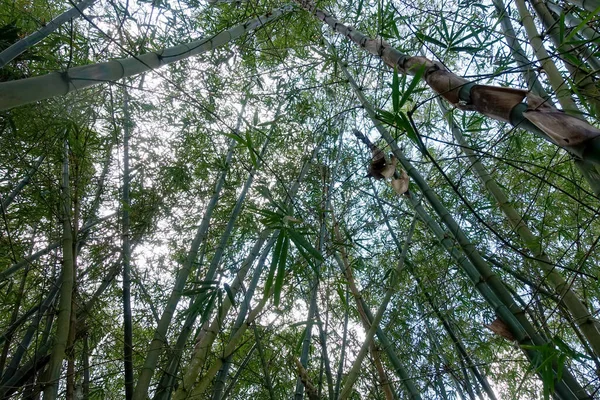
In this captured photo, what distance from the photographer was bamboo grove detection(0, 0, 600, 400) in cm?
162

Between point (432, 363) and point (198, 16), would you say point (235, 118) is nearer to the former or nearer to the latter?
point (198, 16)

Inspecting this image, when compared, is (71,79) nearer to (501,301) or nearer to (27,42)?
(27,42)

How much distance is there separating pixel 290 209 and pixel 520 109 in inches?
47.3

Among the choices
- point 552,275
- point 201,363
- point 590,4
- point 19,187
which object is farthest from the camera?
point 19,187

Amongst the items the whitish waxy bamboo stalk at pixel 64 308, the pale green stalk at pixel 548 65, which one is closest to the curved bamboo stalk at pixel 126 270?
the whitish waxy bamboo stalk at pixel 64 308

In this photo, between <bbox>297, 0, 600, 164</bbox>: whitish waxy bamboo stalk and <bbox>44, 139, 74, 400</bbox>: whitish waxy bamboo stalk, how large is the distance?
1.92m

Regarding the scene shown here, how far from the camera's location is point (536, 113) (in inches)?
37.3

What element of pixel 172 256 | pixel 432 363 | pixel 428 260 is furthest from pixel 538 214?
pixel 172 256

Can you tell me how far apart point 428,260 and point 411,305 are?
0.40m

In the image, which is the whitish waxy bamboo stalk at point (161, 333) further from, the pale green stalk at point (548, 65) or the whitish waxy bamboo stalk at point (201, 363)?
the pale green stalk at point (548, 65)

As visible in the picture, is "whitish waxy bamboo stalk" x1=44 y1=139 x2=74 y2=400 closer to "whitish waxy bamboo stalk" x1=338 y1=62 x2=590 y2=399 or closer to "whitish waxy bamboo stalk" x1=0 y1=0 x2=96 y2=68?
"whitish waxy bamboo stalk" x1=0 y1=0 x2=96 y2=68

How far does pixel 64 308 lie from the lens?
1.96 m

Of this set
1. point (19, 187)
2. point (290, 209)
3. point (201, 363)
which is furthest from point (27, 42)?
point (201, 363)

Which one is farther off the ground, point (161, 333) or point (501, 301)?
point (161, 333)
